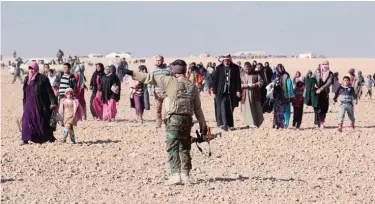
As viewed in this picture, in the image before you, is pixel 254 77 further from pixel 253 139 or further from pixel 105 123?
pixel 105 123

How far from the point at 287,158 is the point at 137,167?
2.24m

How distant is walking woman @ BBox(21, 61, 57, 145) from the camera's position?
12.4 m

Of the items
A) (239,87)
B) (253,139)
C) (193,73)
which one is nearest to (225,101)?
(239,87)

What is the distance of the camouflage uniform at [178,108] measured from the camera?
8.66 metres

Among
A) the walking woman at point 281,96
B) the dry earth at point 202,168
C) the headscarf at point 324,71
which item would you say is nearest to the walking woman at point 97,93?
the dry earth at point 202,168

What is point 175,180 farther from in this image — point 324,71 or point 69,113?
point 324,71

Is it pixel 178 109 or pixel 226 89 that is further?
pixel 226 89

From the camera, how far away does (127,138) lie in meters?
13.7

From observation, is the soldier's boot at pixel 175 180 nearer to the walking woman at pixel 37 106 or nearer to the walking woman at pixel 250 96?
the walking woman at pixel 37 106

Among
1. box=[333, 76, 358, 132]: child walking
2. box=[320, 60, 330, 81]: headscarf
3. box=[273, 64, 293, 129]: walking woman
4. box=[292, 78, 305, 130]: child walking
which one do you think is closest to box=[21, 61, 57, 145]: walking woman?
box=[273, 64, 293, 129]: walking woman

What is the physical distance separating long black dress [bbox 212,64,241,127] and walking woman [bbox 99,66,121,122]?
309 centimetres

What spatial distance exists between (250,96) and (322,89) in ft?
4.88

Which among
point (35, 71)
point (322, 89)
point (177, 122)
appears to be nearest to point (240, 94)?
point (322, 89)

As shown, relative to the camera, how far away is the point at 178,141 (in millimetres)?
8766
